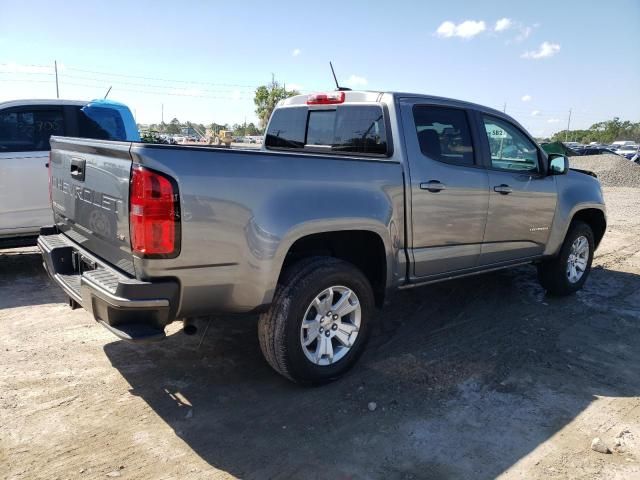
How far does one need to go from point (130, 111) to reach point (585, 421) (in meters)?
6.45

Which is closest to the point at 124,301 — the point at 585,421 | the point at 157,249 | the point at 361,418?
the point at 157,249

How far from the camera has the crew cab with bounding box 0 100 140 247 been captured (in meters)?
5.97

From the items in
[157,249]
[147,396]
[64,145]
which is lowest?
[147,396]

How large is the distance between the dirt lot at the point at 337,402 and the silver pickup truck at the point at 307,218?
45 centimetres

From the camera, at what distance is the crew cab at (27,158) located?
235 inches

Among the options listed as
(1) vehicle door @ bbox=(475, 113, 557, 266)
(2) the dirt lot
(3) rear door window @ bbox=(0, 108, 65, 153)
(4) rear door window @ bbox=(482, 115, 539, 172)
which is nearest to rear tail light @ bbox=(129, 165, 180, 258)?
(2) the dirt lot

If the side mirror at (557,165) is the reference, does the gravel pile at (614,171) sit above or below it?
below

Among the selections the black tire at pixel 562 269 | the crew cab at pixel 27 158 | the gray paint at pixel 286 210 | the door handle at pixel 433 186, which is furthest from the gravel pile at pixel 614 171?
the crew cab at pixel 27 158

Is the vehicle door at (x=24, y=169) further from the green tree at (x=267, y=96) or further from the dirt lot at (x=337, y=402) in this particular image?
the green tree at (x=267, y=96)

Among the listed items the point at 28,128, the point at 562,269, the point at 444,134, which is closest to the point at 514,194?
the point at 444,134

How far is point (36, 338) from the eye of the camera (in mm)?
4262

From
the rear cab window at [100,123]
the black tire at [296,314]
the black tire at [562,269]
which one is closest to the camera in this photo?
the black tire at [296,314]

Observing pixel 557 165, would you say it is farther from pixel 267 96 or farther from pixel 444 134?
pixel 267 96

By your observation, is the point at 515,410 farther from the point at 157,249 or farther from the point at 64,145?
the point at 64,145
